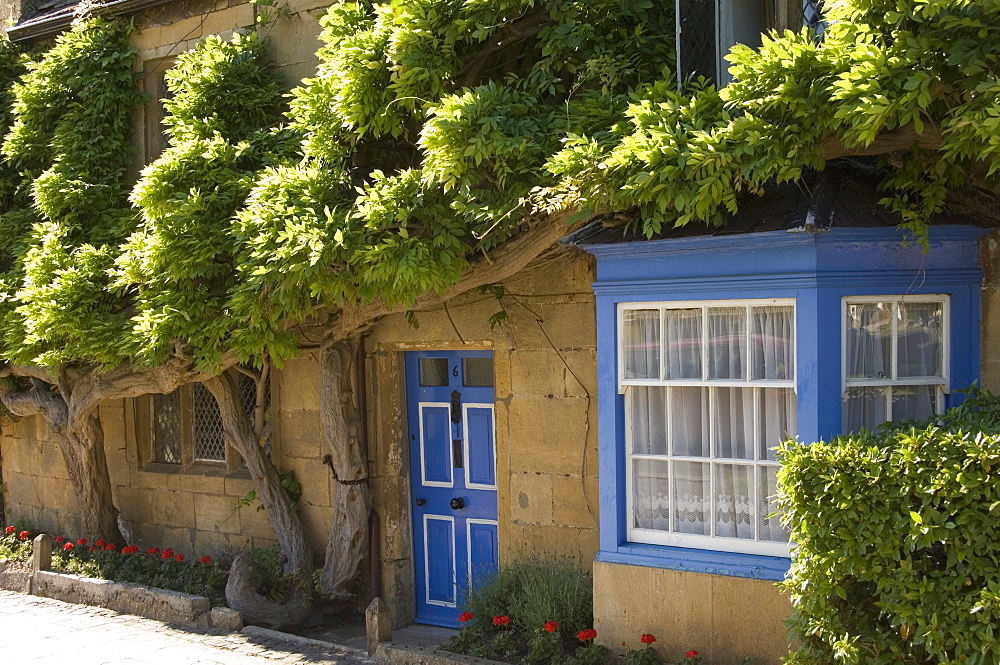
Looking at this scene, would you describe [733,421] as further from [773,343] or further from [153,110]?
[153,110]

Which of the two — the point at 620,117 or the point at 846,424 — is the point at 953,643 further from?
the point at 620,117

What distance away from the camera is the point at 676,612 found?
7191 millimetres

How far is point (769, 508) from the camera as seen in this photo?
22.8 feet

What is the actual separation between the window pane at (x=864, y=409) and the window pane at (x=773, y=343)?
41cm

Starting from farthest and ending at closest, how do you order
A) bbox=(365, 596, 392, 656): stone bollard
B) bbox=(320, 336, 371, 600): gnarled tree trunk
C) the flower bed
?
the flower bed
bbox=(320, 336, 371, 600): gnarled tree trunk
bbox=(365, 596, 392, 656): stone bollard

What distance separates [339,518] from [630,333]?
12.3 feet

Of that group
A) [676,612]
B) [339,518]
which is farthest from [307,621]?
[676,612]

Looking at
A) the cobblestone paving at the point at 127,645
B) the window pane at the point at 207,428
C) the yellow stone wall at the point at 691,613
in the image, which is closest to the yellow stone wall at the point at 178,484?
the window pane at the point at 207,428

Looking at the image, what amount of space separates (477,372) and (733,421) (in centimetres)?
302

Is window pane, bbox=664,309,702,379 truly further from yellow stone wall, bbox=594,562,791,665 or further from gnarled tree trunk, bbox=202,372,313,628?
gnarled tree trunk, bbox=202,372,313,628

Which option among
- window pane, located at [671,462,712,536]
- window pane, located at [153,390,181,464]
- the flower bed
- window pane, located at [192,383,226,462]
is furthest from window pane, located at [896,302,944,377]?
window pane, located at [153,390,181,464]

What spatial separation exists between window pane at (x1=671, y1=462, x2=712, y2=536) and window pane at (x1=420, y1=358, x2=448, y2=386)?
3.02 meters

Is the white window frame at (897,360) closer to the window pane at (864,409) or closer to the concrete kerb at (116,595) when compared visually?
the window pane at (864,409)

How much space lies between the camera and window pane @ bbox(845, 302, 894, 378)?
22.1ft
